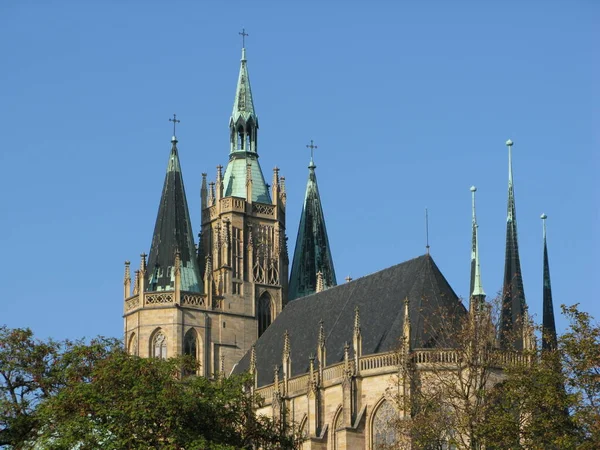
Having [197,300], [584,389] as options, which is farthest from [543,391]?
[197,300]

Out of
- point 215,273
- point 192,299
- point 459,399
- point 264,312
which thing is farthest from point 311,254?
point 459,399

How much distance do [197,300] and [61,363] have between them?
28726 millimetres

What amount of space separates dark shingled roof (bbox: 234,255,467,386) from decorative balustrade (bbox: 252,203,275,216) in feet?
23.7

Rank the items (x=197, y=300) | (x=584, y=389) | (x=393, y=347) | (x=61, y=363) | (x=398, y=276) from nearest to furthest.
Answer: (x=584, y=389) → (x=61, y=363) → (x=393, y=347) → (x=398, y=276) → (x=197, y=300)

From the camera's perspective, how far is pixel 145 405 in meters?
53.0

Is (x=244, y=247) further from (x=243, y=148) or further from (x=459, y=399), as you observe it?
(x=459, y=399)

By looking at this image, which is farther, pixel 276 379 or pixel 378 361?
pixel 276 379

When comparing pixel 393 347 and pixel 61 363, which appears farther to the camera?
pixel 393 347

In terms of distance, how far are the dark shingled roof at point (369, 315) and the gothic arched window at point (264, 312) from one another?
9.31 ft

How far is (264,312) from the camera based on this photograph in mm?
89000

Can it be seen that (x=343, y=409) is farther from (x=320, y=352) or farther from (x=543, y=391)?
(x=543, y=391)

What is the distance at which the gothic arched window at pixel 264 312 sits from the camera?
88.6m

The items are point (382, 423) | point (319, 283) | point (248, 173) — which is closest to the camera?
point (382, 423)

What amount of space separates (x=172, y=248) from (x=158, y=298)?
3003 millimetres
